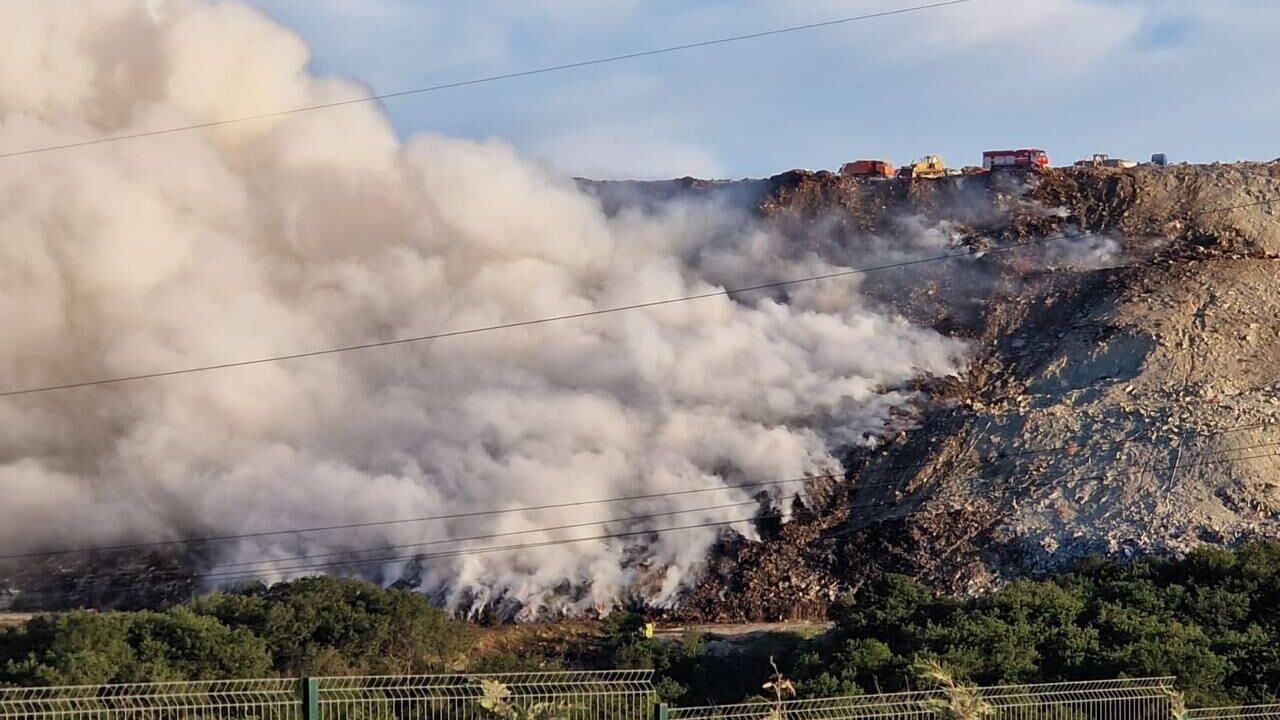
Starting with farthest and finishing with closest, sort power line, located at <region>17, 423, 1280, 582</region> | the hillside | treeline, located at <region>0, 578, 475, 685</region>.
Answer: power line, located at <region>17, 423, 1280, 582</region>
the hillside
treeline, located at <region>0, 578, 475, 685</region>

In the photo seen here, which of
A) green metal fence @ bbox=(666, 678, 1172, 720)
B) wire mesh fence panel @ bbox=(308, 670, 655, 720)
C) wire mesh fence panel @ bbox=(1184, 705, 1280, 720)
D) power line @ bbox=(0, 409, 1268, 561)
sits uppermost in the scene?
power line @ bbox=(0, 409, 1268, 561)

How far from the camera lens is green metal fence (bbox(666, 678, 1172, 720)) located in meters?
22.0

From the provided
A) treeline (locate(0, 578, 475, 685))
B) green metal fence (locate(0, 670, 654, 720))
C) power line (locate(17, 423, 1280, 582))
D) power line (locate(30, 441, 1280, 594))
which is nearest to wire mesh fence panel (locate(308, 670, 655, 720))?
green metal fence (locate(0, 670, 654, 720))

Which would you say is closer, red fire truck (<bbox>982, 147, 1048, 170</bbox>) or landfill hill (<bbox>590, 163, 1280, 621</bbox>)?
landfill hill (<bbox>590, 163, 1280, 621</bbox>)

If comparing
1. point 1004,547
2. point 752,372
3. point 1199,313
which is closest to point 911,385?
point 752,372

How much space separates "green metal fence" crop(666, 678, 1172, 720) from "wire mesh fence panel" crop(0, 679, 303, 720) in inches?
216

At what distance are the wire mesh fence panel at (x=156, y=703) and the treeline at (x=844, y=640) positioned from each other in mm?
4170

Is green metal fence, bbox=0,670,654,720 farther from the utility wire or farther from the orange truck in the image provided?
the orange truck

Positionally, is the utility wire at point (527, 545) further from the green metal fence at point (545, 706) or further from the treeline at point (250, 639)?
the green metal fence at point (545, 706)

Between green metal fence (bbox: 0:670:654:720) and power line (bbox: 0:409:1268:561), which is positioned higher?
power line (bbox: 0:409:1268:561)

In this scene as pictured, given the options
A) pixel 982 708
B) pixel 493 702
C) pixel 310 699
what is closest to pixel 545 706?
pixel 493 702

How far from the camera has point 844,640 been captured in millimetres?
44156

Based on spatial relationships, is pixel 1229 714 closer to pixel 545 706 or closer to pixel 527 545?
pixel 545 706

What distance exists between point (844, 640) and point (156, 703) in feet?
73.3
